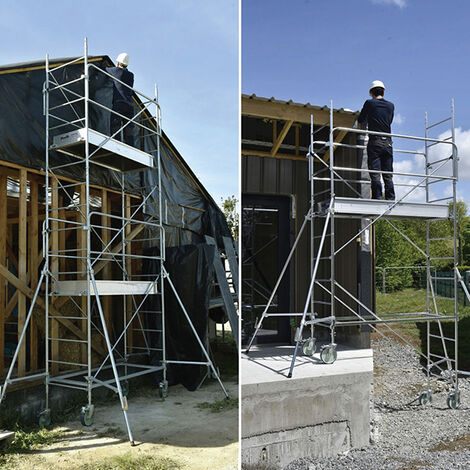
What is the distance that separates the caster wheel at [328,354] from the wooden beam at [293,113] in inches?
92.1

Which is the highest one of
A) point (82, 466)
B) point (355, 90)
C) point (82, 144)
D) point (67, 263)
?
point (355, 90)

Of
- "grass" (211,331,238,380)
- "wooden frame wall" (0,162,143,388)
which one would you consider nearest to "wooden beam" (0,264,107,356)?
"wooden frame wall" (0,162,143,388)

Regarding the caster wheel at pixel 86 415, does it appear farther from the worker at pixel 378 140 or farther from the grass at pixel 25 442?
the worker at pixel 378 140

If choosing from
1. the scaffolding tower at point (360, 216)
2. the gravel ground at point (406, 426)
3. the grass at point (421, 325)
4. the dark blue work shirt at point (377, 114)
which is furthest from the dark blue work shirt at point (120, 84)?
the grass at point (421, 325)

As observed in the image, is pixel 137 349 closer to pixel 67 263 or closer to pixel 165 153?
pixel 67 263

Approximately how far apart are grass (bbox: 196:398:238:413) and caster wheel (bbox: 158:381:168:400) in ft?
1.56

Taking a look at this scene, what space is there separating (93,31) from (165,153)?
2.05 meters

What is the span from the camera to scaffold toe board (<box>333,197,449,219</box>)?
4.88 meters

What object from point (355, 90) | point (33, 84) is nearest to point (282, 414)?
point (33, 84)

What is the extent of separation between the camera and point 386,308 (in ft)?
27.8

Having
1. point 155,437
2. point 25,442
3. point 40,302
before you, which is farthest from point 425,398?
point 40,302

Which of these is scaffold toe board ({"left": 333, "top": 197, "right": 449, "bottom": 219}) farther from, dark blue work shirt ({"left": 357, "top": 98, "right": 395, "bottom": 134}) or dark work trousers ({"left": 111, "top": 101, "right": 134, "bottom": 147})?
dark work trousers ({"left": 111, "top": 101, "right": 134, "bottom": 147})

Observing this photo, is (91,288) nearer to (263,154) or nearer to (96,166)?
(96,166)

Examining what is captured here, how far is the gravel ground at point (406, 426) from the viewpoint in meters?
4.21
